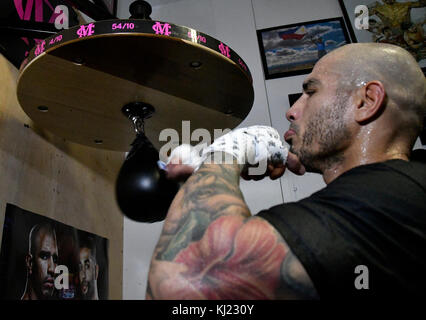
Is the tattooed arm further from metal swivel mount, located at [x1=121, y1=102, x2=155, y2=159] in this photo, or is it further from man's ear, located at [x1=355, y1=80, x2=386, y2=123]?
metal swivel mount, located at [x1=121, y1=102, x2=155, y2=159]

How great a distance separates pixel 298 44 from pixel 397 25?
0.45m

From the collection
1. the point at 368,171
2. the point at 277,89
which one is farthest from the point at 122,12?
the point at 368,171

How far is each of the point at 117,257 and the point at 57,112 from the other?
74 centimetres

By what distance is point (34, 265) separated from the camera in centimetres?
98

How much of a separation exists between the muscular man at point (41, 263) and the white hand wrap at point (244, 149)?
1.99 ft

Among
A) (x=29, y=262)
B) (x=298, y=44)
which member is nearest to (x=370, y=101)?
(x=29, y=262)

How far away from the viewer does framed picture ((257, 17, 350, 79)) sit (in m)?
1.67

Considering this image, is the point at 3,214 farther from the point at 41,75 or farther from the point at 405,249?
the point at 405,249

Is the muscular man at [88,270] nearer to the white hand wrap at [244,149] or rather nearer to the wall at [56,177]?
the wall at [56,177]

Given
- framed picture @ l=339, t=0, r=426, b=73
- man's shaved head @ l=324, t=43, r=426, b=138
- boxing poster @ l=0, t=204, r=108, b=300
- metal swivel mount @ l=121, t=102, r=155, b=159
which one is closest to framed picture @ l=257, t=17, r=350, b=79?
framed picture @ l=339, t=0, r=426, b=73

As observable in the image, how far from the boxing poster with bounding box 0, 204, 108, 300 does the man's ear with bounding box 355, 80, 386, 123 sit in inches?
34.4

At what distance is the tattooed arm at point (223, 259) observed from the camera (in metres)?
0.44

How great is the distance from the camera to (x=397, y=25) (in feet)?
5.46

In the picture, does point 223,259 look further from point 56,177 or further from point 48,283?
point 56,177
